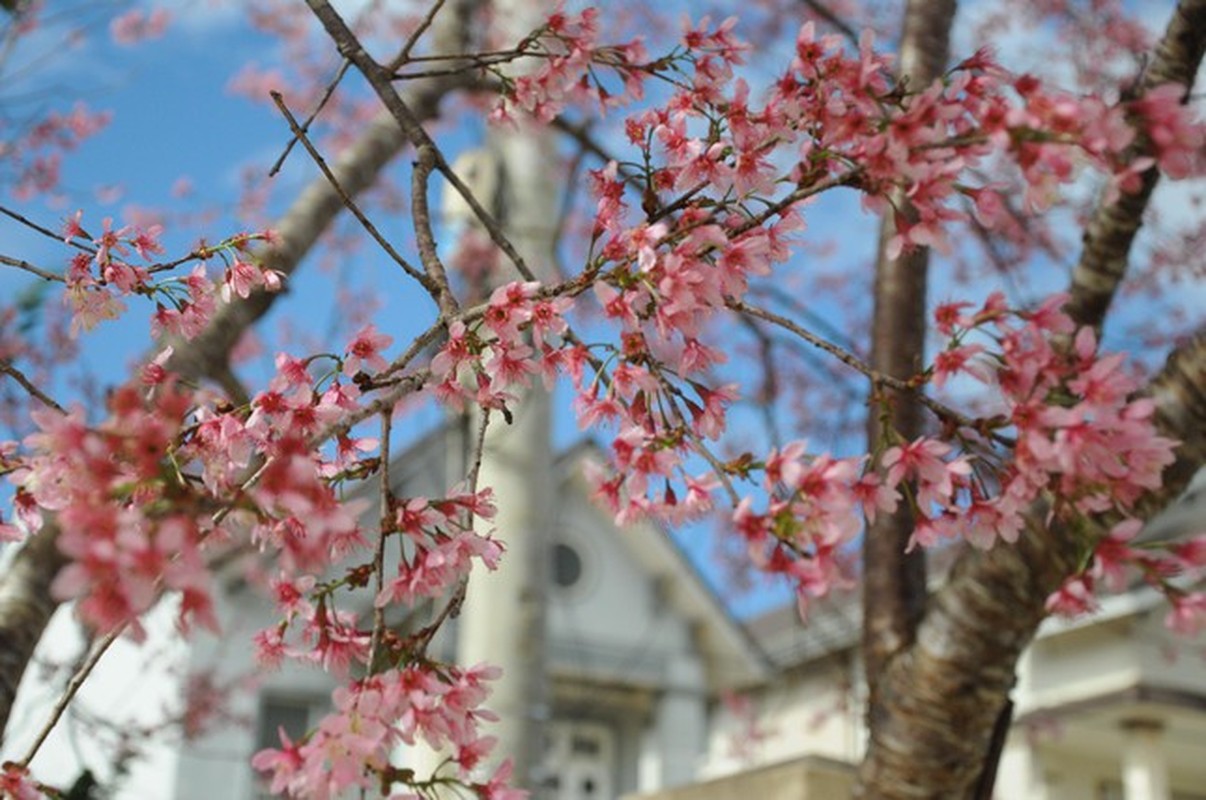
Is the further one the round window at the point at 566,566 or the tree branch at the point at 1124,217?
the round window at the point at 566,566

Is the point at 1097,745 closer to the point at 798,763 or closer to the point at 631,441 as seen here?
the point at 798,763

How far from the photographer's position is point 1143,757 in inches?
412

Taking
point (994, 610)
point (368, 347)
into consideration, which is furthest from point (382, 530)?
point (994, 610)

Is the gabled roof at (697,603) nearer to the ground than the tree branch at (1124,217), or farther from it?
farther from it

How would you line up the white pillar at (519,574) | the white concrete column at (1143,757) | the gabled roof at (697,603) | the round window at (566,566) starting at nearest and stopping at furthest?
the white pillar at (519,574) → the white concrete column at (1143,757) → the round window at (566,566) → the gabled roof at (697,603)

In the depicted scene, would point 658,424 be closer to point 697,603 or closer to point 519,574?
point 519,574

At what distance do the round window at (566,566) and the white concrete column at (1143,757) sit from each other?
496cm

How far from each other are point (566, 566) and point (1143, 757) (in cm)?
522

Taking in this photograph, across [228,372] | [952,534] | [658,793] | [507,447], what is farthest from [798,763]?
[952,534]

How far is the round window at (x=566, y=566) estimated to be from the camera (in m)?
12.9

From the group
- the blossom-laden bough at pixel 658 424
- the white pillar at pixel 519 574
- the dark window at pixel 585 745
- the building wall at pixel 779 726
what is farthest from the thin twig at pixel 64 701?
the dark window at pixel 585 745

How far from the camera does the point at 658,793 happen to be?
4887 mm

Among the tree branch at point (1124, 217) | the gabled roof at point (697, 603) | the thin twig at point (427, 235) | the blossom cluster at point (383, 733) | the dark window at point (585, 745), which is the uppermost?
the gabled roof at point (697, 603)

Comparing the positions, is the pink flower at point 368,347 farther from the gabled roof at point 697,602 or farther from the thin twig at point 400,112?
the gabled roof at point 697,602
